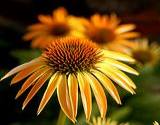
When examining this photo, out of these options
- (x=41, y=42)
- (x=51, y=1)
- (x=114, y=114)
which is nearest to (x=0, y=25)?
(x=51, y=1)

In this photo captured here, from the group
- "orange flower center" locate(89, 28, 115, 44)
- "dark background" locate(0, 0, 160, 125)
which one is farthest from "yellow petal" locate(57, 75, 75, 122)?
"dark background" locate(0, 0, 160, 125)

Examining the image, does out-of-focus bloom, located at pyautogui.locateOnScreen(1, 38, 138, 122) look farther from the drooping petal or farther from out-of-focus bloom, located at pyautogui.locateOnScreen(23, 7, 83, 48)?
out-of-focus bloom, located at pyautogui.locateOnScreen(23, 7, 83, 48)

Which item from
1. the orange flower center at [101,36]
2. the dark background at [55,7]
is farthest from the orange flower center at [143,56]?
the dark background at [55,7]

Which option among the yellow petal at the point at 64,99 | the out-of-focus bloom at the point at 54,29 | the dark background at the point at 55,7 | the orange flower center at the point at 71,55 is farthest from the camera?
the dark background at the point at 55,7

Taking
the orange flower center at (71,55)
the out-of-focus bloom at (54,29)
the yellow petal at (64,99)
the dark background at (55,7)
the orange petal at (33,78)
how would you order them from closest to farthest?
the yellow petal at (64,99)
the orange petal at (33,78)
the orange flower center at (71,55)
the out-of-focus bloom at (54,29)
the dark background at (55,7)

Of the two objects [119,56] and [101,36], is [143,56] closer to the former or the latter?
[101,36]

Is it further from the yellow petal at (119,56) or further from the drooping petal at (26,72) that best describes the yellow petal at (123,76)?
the drooping petal at (26,72)
